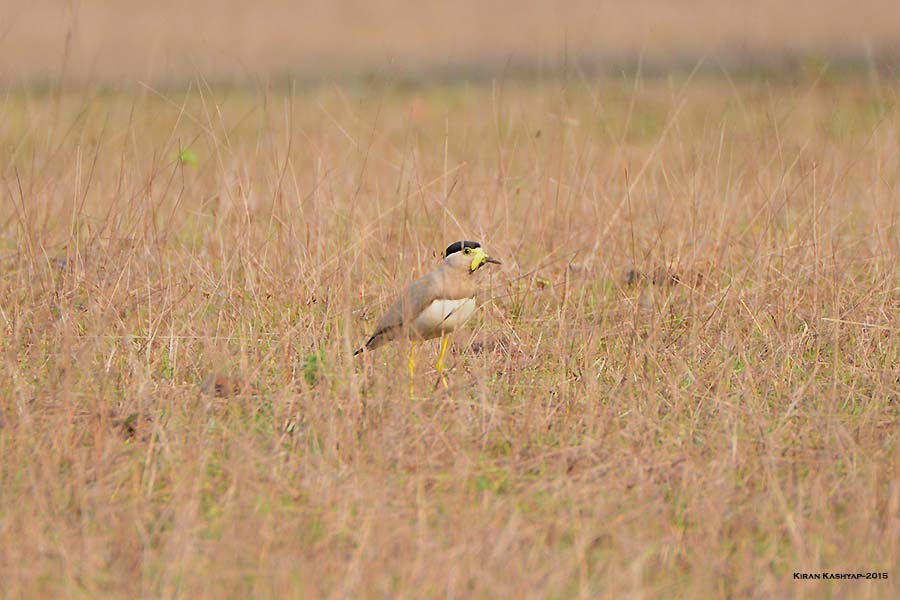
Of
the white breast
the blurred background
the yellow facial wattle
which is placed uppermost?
the blurred background

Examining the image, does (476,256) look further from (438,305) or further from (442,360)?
(442,360)

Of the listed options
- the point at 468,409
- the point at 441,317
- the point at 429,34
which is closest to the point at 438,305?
the point at 441,317

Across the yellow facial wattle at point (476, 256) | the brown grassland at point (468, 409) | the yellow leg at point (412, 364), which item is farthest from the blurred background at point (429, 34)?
the yellow leg at point (412, 364)

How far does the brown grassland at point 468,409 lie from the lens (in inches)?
124

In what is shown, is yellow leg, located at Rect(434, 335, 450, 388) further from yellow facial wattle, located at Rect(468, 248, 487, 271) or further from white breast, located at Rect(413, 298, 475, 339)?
yellow facial wattle, located at Rect(468, 248, 487, 271)

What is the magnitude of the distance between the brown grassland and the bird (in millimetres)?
140

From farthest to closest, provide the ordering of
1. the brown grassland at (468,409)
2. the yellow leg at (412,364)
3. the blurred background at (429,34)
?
the blurred background at (429,34)
the yellow leg at (412,364)
the brown grassland at (468,409)

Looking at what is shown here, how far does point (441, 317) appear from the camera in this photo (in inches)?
176

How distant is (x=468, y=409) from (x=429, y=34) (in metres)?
21.5

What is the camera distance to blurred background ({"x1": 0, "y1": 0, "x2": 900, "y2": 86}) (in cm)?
1803

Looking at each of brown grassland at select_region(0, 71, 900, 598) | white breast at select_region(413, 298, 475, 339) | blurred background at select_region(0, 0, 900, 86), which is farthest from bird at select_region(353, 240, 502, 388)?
blurred background at select_region(0, 0, 900, 86)

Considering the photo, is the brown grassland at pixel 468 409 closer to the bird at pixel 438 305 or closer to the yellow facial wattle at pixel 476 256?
the bird at pixel 438 305

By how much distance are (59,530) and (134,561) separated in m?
0.31

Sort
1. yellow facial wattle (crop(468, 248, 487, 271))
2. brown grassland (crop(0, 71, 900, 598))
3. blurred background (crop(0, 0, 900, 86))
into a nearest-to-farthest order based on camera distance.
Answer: brown grassland (crop(0, 71, 900, 598)) → yellow facial wattle (crop(468, 248, 487, 271)) → blurred background (crop(0, 0, 900, 86))
